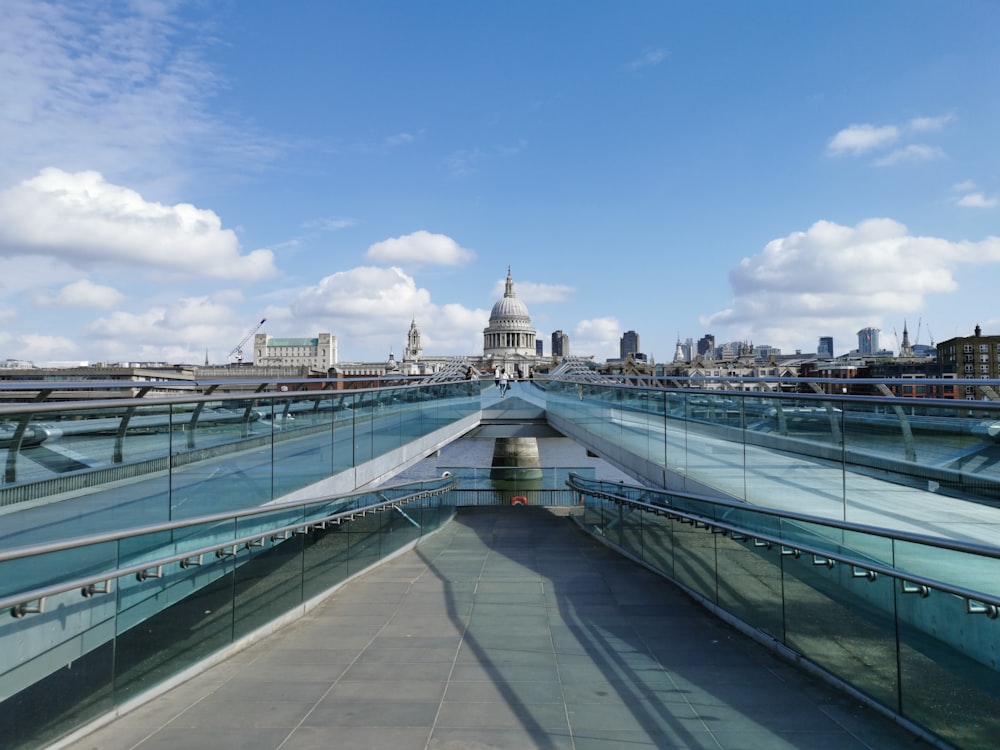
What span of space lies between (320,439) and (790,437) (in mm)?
6052

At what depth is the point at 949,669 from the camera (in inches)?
172

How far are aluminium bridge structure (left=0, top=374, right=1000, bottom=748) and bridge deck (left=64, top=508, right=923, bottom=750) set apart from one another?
0.88ft

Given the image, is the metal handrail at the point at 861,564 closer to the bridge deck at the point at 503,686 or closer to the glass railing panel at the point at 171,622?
the bridge deck at the point at 503,686

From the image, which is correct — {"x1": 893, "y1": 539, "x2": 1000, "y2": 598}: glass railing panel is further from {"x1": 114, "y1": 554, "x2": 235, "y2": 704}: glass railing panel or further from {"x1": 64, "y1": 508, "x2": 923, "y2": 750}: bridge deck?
{"x1": 114, "y1": 554, "x2": 235, "y2": 704}: glass railing panel

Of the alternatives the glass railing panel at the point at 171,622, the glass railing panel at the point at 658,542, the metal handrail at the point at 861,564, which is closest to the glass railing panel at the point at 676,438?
the glass railing panel at the point at 658,542

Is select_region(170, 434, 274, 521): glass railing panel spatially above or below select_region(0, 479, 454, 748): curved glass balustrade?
above

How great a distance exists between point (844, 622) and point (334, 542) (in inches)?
209

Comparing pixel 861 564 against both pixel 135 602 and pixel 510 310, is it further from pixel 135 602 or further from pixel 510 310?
pixel 510 310

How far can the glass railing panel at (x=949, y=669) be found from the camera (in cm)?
405

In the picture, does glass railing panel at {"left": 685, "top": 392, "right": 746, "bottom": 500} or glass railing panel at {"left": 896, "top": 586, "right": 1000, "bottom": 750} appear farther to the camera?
glass railing panel at {"left": 685, "top": 392, "right": 746, "bottom": 500}

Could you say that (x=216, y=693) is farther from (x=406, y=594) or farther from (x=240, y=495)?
(x=406, y=594)

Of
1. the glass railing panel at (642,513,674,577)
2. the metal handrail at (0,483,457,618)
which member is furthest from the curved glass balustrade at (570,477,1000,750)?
the metal handrail at (0,483,457,618)

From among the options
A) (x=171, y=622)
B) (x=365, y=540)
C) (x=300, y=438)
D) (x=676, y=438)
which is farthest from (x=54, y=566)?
(x=676, y=438)

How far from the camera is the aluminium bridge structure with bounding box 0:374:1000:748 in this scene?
4.31m
